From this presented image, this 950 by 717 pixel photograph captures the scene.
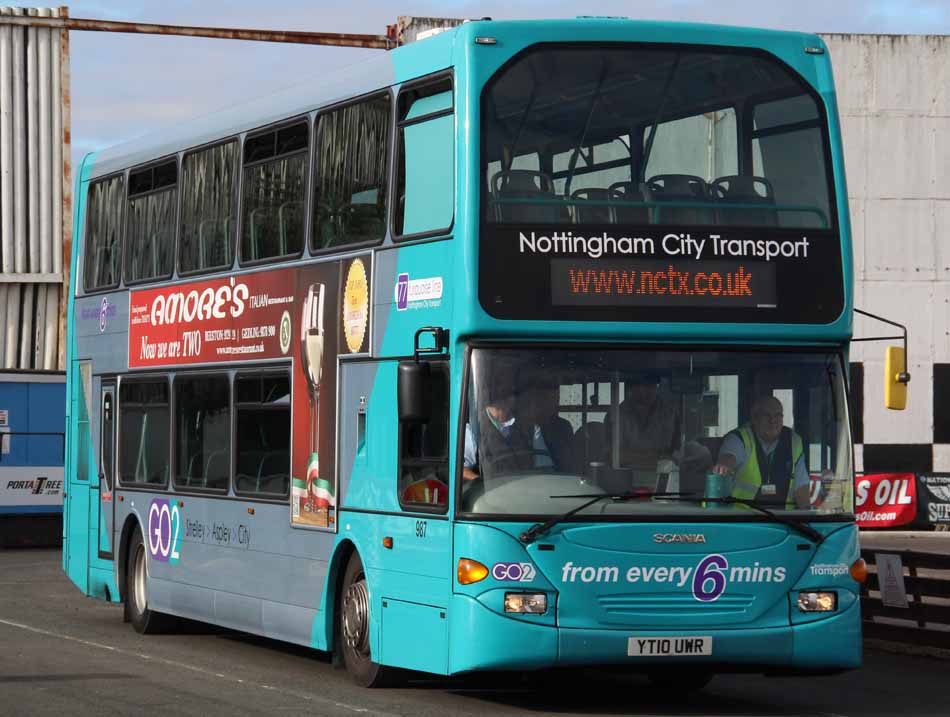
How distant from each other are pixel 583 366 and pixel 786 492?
56.4 inches

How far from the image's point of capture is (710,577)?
11836 millimetres

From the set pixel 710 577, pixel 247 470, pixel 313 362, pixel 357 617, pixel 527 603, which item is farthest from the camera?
pixel 247 470

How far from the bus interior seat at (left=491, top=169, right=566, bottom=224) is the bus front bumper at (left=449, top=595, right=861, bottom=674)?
7.40 feet

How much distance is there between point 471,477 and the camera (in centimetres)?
1175

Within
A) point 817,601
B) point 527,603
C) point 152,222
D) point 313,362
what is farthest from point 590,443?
point 152,222

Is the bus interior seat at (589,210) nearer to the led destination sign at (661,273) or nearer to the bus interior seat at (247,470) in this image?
the led destination sign at (661,273)

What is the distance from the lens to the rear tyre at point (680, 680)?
13.5 metres

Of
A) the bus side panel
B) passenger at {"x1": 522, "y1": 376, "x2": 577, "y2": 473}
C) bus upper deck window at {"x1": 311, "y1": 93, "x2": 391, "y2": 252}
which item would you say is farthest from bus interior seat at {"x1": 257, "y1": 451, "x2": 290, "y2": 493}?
the bus side panel

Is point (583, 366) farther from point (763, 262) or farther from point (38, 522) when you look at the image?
point (38, 522)

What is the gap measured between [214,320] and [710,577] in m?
5.62

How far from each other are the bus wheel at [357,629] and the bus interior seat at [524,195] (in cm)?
281

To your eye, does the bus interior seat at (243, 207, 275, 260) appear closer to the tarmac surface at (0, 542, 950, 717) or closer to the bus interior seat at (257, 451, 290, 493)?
the bus interior seat at (257, 451, 290, 493)

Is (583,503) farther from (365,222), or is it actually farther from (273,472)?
(273,472)

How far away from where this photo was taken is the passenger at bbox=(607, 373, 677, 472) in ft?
38.6
